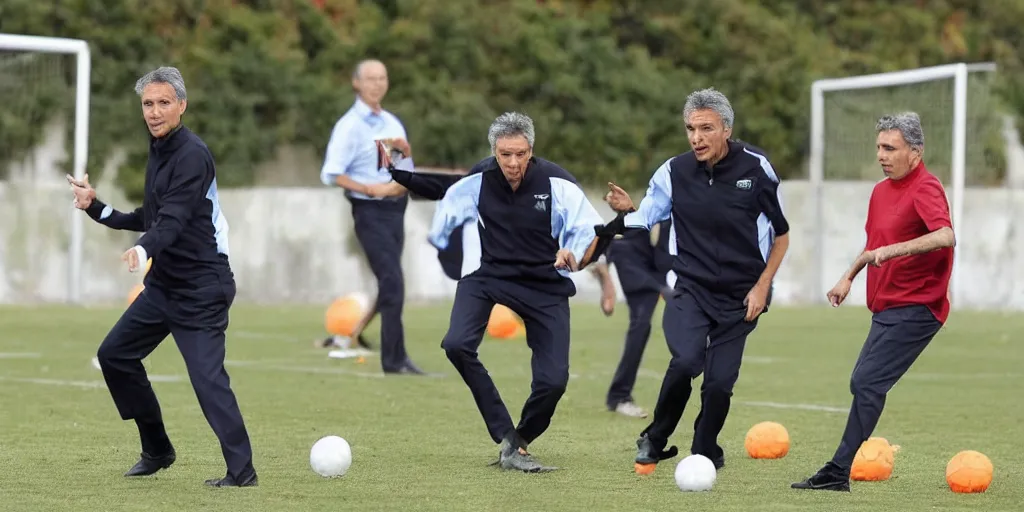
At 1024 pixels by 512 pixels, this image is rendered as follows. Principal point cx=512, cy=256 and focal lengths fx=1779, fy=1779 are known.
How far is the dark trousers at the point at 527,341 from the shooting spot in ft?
29.4

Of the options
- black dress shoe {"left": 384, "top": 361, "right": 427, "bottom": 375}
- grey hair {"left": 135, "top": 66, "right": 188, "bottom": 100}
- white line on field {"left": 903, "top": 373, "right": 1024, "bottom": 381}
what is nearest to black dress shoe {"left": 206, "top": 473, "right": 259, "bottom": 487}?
grey hair {"left": 135, "top": 66, "right": 188, "bottom": 100}

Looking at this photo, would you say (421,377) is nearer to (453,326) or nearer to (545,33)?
(453,326)

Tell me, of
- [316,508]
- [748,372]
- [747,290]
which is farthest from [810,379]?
[316,508]

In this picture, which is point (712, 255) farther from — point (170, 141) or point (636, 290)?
point (636, 290)

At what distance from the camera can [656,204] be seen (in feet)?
28.9

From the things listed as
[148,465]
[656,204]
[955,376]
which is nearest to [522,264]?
[656,204]

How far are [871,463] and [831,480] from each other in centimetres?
49

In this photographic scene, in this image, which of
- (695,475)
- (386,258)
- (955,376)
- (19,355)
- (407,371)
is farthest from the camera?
(19,355)

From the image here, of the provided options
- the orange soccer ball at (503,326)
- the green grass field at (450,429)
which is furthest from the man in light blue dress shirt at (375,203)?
the orange soccer ball at (503,326)

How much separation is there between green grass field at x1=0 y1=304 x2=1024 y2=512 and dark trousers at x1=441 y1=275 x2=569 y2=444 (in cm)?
31

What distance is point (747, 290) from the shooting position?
341 inches

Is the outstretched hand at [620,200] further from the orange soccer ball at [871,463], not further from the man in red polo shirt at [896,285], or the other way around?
the orange soccer ball at [871,463]

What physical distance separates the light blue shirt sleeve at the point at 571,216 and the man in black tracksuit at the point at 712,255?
259 millimetres

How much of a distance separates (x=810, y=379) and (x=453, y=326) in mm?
5680
